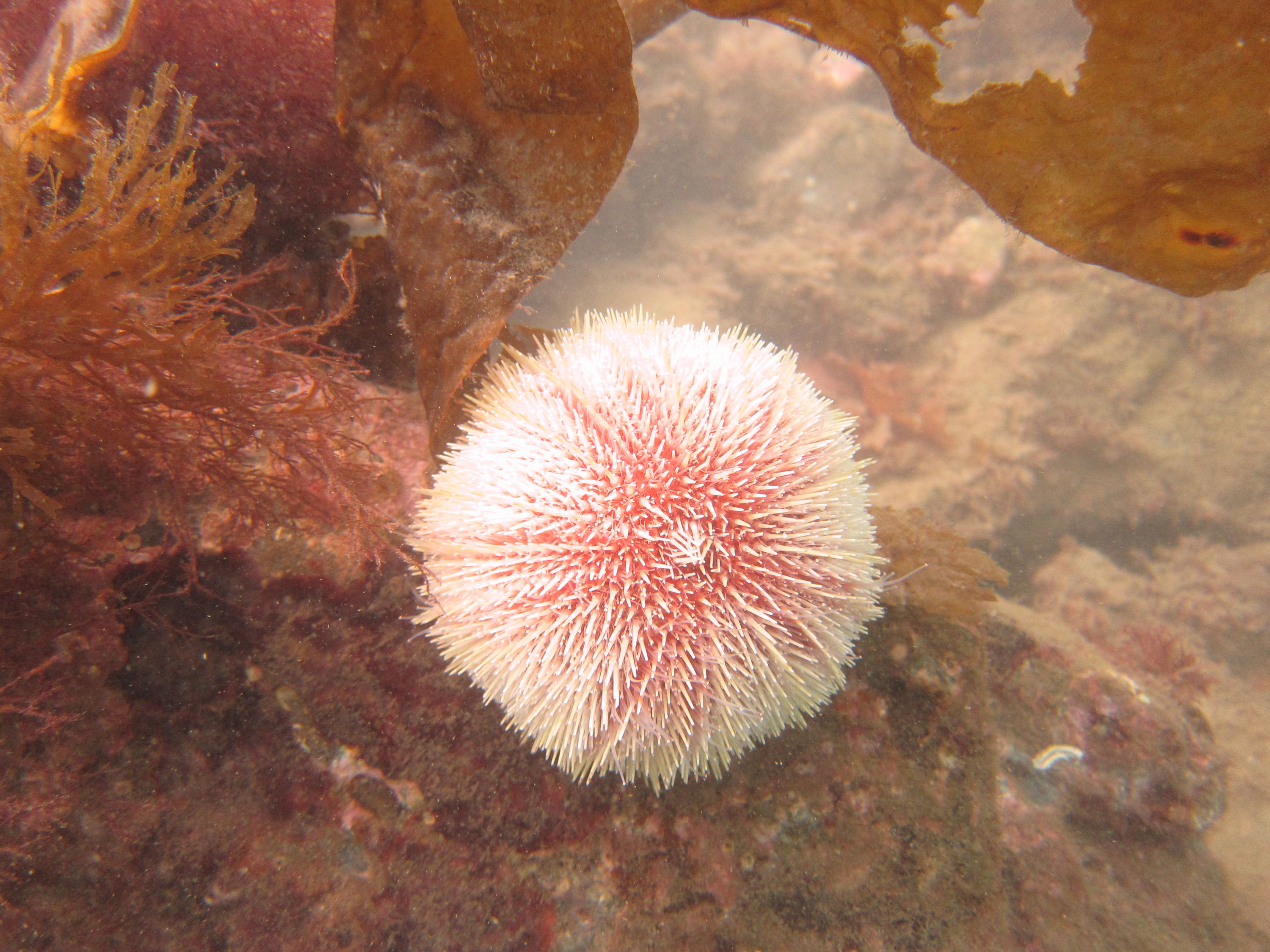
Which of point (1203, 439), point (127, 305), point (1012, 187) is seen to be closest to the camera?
point (127, 305)

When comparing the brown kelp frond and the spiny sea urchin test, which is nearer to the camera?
the brown kelp frond

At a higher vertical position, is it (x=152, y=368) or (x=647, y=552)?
(x=647, y=552)

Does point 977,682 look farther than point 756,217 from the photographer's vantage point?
No

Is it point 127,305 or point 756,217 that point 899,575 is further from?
point 756,217

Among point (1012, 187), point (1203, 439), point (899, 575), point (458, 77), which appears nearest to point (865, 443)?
point (1203, 439)
